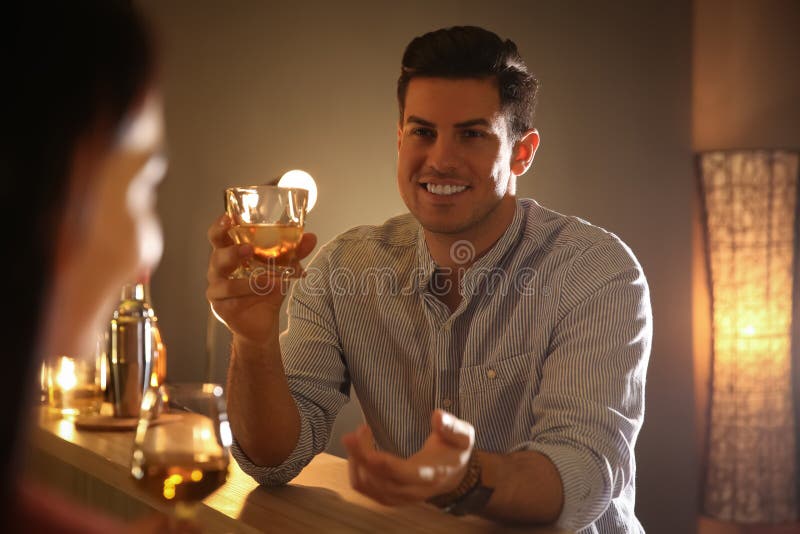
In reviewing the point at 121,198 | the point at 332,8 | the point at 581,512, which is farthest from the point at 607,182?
the point at 121,198

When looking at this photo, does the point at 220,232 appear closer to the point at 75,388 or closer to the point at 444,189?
the point at 444,189

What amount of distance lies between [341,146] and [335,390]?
151 centimetres

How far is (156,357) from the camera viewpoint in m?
2.22

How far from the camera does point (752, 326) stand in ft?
12.0

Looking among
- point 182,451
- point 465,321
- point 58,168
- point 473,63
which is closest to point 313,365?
point 465,321

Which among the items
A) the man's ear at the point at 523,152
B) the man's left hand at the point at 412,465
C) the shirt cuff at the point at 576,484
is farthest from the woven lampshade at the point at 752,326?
the man's left hand at the point at 412,465

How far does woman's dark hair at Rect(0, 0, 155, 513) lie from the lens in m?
0.49

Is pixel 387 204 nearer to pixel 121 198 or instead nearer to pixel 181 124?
pixel 181 124

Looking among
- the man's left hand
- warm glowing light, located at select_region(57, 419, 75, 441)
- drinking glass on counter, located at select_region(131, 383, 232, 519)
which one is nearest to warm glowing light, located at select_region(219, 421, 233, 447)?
drinking glass on counter, located at select_region(131, 383, 232, 519)

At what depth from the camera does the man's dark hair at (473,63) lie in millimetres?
2160

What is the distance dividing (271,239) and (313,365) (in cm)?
48

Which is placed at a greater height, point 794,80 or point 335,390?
point 794,80

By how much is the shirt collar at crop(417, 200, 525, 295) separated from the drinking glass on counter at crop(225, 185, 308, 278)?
0.54 m

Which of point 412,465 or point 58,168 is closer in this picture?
point 58,168
